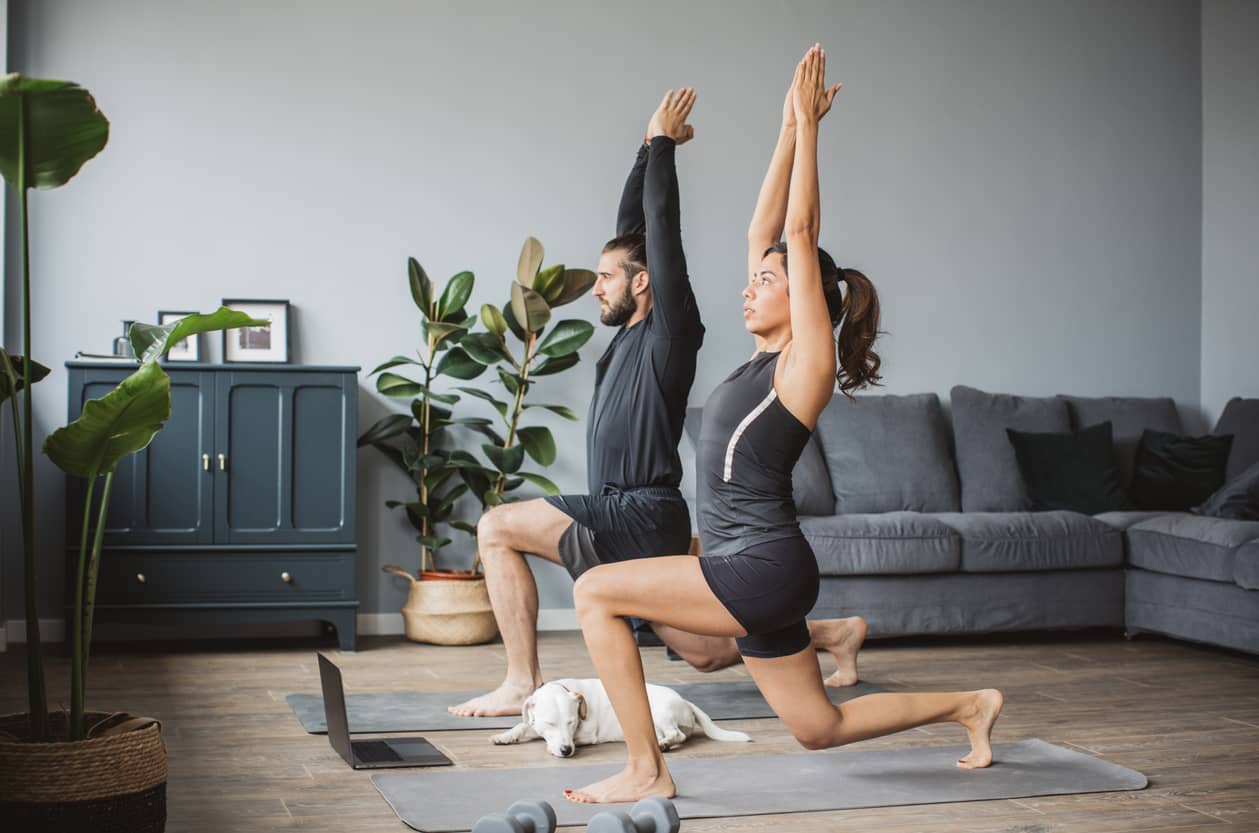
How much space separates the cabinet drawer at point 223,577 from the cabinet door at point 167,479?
0.25ft

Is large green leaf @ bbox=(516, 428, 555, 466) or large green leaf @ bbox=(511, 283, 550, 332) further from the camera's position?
large green leaf @ bbox=(516, 428, 555, 466)

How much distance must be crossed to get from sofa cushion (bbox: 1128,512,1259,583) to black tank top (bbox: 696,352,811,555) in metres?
2.73

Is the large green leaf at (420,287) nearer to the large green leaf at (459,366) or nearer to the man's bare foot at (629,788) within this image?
the large green leaf at (459,366)

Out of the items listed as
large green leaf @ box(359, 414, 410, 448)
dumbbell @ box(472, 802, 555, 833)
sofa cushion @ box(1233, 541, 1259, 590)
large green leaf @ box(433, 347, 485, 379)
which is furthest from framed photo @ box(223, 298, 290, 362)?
sofa cushion @ box(1233, 541, 1259, 590)

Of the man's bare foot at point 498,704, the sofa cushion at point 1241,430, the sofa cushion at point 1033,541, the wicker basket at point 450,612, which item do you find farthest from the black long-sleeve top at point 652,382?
the sofa cushion at point 1241,430

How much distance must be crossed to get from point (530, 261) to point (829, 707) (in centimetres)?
278

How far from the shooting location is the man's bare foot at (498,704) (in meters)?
3.56

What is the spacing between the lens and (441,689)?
4070 mm

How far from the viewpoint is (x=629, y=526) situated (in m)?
3.26

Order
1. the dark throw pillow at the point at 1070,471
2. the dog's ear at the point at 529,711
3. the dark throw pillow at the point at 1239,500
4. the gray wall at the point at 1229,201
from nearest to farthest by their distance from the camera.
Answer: the dog's ear at the point at 529,711
the dark throw pillow at the point at 1239,500
the dark throw pillow at the point at 1070,471
the gray wall at the point at 1229,201

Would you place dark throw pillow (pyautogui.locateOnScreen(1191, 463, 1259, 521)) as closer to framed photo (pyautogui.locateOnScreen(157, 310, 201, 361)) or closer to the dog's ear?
the dog's ear

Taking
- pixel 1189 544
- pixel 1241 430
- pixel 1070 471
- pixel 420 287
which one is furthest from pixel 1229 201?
pixel 420 287

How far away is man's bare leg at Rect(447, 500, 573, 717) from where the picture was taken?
3465 millimetres

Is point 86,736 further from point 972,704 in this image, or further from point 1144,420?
point 1144,420
